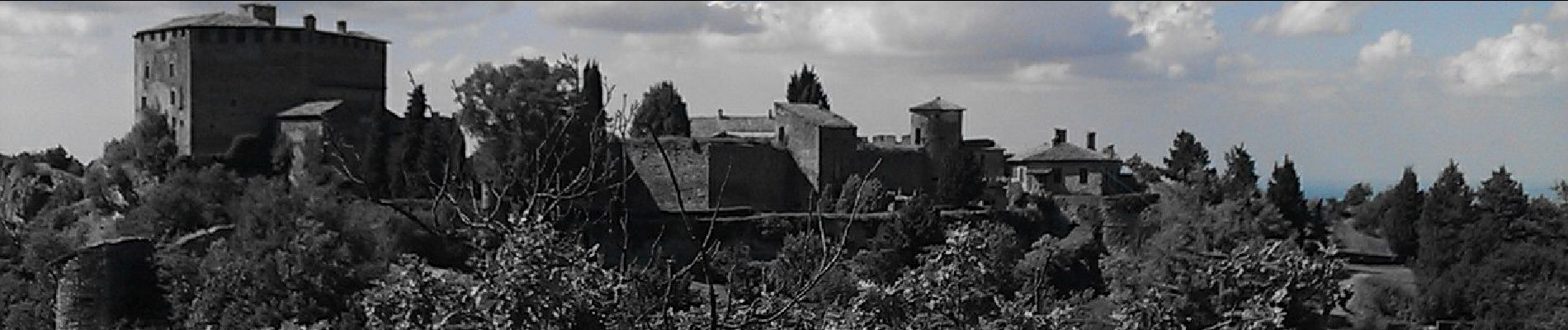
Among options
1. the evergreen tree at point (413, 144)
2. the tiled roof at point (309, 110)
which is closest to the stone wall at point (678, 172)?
the evergreen tree at point (413, 144)

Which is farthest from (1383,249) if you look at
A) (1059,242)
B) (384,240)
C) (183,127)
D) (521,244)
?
(521,244)

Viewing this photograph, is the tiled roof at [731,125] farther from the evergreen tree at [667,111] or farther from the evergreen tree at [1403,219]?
the evergreen tree at [1403,219]

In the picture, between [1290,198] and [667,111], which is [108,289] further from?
[1290,198]

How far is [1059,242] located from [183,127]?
23.0 metres

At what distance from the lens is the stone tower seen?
47469 millimetres

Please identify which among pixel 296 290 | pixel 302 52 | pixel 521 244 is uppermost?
pixel 302 52

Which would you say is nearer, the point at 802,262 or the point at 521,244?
the point at 802,262

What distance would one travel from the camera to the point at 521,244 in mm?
9688

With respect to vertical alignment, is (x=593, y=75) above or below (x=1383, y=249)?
above

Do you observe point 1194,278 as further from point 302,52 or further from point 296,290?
point 302,52

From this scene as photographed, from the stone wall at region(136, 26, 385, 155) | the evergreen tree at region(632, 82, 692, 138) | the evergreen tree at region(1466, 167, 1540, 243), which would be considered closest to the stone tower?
the stone wall at region(136, 26, 385, 155)

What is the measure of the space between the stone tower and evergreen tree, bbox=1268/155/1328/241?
23819 mm

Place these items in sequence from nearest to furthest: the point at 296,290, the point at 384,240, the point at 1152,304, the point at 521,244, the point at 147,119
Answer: the point at 521,244 → the point at 1152,304 → the point at 296,290 → the point at 384,240 → the point at 147,119

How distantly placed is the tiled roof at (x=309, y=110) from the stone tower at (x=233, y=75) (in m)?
0.36
